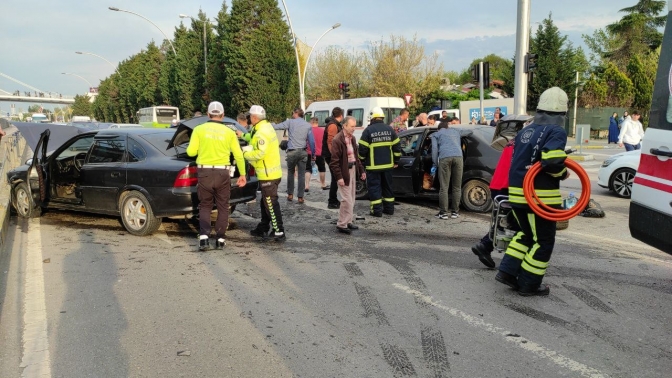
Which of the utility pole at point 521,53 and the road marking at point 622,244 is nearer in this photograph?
the road marking at point 622,244

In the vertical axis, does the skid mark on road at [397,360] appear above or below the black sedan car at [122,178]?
below

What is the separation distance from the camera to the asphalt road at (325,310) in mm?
3641

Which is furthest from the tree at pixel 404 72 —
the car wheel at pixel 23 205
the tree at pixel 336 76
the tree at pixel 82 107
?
the tree at pixel 82 107

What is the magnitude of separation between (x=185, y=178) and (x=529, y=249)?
4.43 m

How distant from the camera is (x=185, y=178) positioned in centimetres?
715

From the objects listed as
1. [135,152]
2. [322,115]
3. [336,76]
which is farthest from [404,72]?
[135,152]

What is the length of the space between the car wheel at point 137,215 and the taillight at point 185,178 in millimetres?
600

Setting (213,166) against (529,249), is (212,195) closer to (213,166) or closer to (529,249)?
(213,166)

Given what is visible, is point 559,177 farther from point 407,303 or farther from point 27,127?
point 27,127

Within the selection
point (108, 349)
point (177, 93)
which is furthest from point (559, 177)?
point (177, 93)

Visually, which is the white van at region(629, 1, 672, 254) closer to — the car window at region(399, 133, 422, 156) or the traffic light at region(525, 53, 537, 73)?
the car window at region(399, 133, 422, 156)

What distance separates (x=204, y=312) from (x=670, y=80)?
415 cm

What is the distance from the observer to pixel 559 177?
4770 millimetres

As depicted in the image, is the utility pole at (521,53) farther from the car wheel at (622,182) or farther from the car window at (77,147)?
the car window at (77,147)
